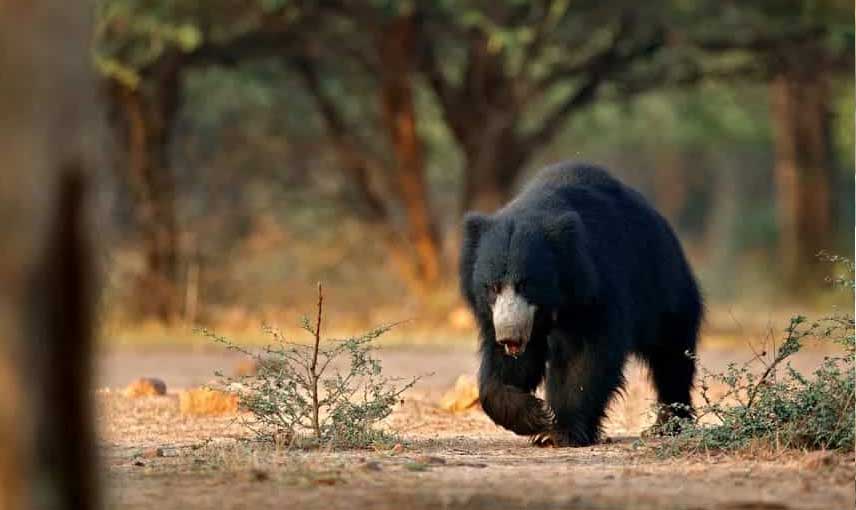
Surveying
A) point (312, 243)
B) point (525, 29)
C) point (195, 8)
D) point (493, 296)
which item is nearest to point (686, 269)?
point (493, 296)

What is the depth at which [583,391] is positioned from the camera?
752 cm

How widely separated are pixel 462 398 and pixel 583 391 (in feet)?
6.23

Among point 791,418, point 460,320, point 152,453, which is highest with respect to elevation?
point 460,320

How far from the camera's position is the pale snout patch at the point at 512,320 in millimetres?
7070

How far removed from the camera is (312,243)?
24516 millimetres

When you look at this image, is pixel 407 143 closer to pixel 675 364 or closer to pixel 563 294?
pixel 675 364

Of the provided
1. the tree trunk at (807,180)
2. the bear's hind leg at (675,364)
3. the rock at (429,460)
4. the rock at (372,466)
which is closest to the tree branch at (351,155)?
the tree trunk at (807,180)

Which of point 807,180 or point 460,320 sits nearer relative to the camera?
point 460,320

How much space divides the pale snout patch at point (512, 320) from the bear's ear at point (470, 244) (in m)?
0.33

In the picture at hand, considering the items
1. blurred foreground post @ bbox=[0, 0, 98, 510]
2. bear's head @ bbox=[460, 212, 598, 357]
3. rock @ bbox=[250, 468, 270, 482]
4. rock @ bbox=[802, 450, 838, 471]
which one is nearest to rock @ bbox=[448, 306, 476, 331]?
bear's head @ bbox=[460, 212, 598, 357]

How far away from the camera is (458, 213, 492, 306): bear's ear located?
7477 mm

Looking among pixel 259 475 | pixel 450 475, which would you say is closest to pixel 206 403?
pixel 450 475

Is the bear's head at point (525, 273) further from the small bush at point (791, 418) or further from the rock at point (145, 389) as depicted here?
the rock at point (145, 389)

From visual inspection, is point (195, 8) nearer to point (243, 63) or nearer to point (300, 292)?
point (243, 63)
